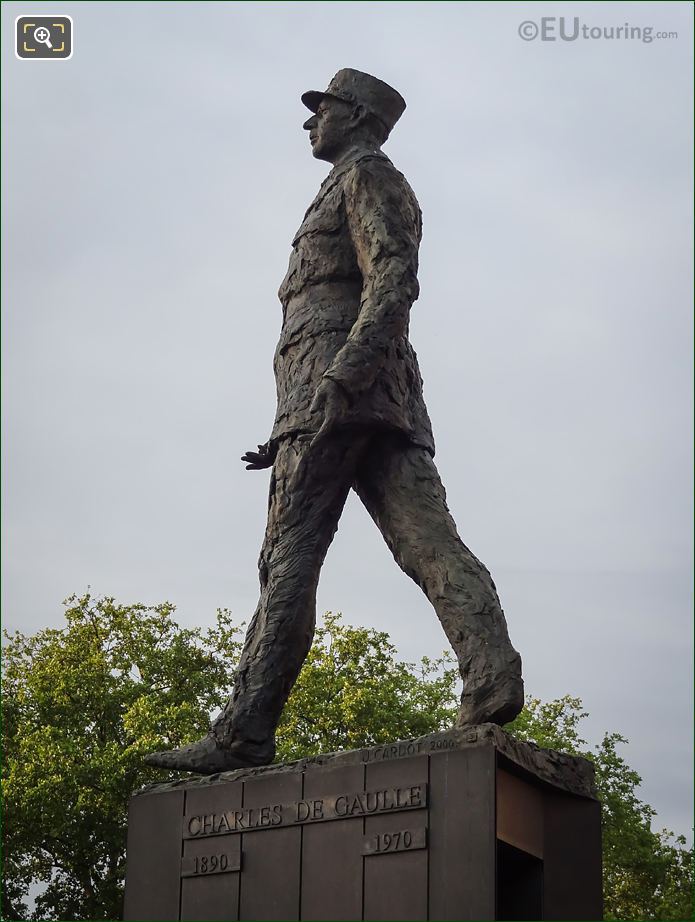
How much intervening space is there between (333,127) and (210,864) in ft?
15.8

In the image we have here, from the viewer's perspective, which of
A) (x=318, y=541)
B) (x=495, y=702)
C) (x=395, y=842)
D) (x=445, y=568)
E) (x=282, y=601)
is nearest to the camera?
(x=395, y=842)

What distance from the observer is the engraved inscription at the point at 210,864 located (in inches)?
311

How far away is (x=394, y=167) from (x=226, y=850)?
4.36m

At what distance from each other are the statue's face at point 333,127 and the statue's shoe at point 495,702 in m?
3.89

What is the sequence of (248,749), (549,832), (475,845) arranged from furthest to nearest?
(248,749), (549,832), (475,845)

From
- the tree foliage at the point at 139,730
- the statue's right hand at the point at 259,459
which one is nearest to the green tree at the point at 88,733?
the tree foliage at the point at 139,730

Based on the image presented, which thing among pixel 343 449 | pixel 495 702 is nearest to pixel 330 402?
pixel 343 449

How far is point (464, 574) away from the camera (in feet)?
26.4

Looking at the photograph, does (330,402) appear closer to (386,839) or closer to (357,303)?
(357,303)

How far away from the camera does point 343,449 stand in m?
8.58

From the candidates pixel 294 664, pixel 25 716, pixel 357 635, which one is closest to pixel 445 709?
pixel 357 635

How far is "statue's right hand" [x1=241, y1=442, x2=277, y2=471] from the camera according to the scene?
30.3 feet

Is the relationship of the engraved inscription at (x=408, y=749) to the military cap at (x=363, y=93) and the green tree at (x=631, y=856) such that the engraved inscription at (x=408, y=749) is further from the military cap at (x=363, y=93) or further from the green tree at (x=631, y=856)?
the green tree at (x=631, y=856)

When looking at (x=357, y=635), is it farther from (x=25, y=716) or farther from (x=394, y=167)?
(x=394, y=167)
